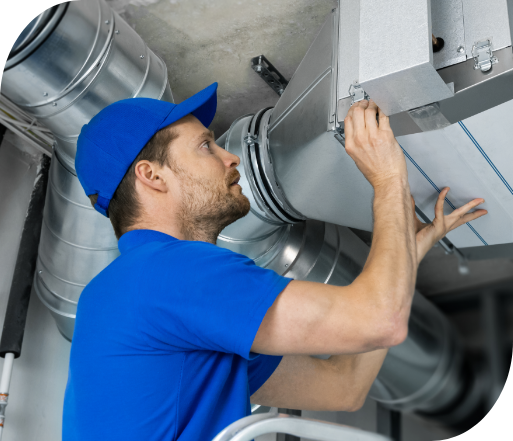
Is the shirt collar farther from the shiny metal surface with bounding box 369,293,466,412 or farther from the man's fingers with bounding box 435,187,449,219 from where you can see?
the shiny metal surface with bounding box 369,293,466,412

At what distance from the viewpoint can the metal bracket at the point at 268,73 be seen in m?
1.62

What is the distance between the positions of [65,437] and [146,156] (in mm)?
548

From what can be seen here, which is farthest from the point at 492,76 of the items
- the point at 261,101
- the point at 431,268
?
the point at 431,268

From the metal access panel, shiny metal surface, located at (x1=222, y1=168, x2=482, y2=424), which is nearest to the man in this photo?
the metal access panel

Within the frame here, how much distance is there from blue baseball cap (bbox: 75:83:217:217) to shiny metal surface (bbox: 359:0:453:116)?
1.24ft

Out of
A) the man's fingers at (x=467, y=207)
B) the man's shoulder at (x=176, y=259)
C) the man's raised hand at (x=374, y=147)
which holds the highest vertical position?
the man's raised hand at (x=374, y=147)

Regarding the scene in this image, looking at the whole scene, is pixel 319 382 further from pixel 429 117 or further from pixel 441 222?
pixel 429 117

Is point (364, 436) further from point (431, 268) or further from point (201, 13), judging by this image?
point (431, 268)

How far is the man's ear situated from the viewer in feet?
3.38

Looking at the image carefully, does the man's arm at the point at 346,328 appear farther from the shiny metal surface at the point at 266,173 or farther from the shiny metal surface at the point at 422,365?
the shiny metal surface at the point at 422,365

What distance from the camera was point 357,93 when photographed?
97 cm

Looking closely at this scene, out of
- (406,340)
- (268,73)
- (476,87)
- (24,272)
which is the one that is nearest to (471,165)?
(476,87)

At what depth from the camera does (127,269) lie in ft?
2.71

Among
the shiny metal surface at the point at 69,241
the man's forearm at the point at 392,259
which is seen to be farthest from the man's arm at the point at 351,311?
the shiny metal surface at the point at 69,241
